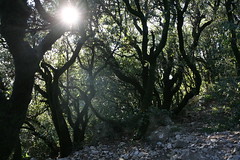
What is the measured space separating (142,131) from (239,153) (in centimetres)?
401

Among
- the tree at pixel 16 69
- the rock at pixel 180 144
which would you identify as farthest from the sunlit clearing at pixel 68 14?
the rock at pixel 180 144

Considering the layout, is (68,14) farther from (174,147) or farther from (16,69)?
(174,147)

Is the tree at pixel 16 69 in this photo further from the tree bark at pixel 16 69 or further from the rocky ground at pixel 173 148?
the rocky ground at pixel 173 148

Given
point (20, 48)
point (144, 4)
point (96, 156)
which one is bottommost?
point (96, 156)

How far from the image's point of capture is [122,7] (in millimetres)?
10367

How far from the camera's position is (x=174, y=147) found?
686 centimetres

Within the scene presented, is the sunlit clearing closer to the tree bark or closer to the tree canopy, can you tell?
the tree canopy

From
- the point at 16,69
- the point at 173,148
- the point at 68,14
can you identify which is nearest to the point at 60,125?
the point at 173,148

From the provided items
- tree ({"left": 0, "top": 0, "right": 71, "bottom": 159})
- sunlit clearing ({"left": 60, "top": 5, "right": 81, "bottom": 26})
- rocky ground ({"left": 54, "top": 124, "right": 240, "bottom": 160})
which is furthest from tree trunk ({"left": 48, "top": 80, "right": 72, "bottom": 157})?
tree ({"left": 0, "top": 0, "right": 71, "bottom": 159})

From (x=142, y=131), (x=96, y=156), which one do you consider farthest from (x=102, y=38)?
(x=96, y=156)

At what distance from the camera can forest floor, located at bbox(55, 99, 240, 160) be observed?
5.78m

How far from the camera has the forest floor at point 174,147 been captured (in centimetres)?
578

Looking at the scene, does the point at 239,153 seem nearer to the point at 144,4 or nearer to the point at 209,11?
the point at 144,4

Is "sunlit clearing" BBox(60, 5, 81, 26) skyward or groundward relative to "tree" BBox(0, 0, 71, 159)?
skyward
